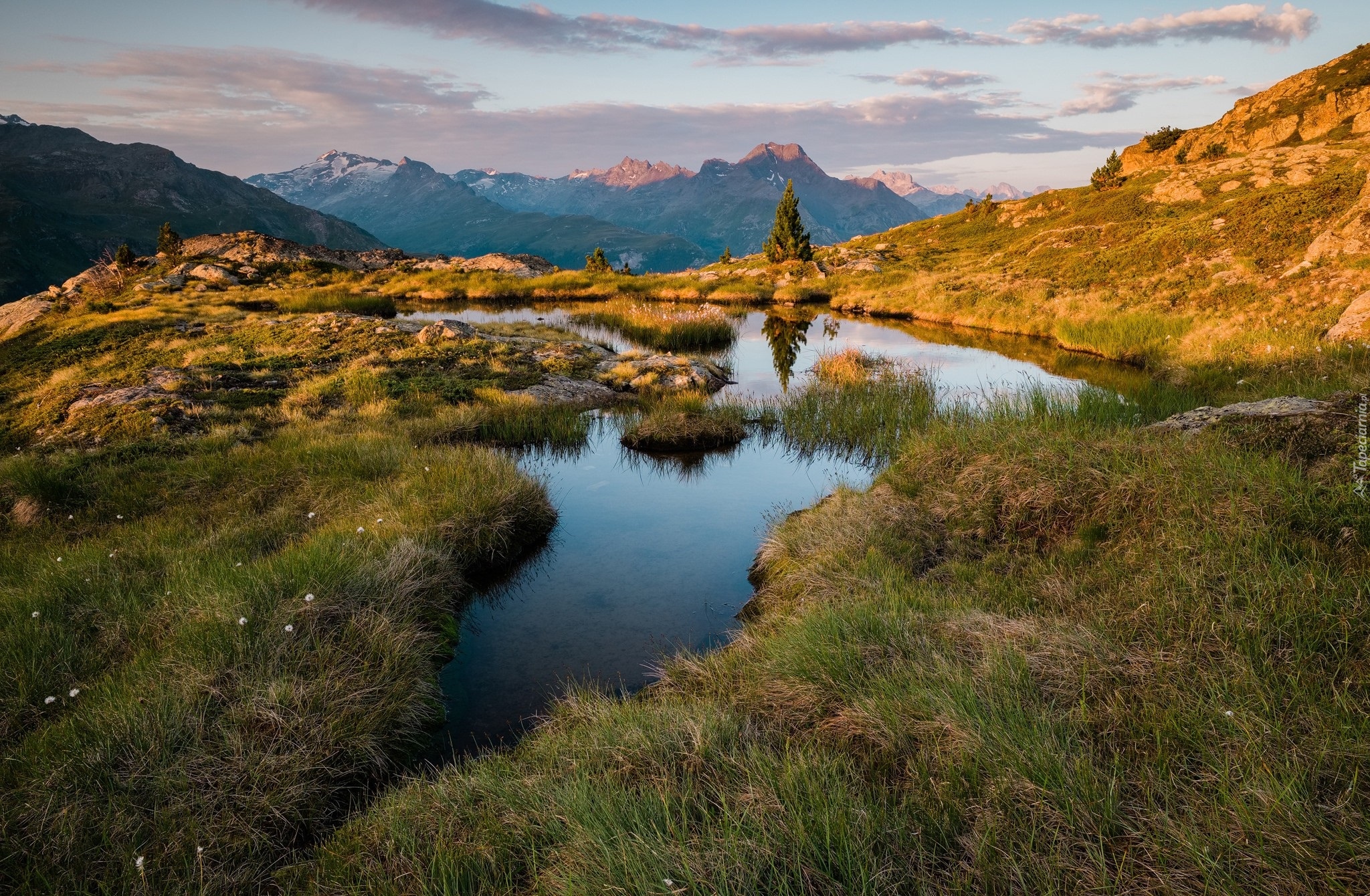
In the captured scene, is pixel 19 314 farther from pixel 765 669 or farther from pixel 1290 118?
pixel 1290 118

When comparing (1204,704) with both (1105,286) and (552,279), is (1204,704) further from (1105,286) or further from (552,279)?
(552,279)

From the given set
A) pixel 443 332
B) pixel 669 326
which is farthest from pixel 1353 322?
pixel 443 332

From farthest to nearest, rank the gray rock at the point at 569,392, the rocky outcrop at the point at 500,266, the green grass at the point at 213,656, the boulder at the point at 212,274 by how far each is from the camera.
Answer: the rocky outcrop at the point at 500,266 < the boulder at the point at 212,274 < the gray rock at the point at 569,392 < the green grass at the point at 213,656

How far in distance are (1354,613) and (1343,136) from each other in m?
88.1

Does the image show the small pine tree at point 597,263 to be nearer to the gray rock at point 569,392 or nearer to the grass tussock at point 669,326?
the grass tussock at point 669,326

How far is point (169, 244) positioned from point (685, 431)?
199 feet

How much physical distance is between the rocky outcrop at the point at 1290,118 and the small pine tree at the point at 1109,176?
1.62 m

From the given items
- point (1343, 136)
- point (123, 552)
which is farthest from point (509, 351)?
point (1343, 136)

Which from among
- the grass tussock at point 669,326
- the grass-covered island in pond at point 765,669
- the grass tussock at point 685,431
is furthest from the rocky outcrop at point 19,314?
the grass tussock at point 685,431

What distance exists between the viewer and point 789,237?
69.2m

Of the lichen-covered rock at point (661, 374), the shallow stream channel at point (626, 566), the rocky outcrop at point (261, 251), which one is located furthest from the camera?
the rocky outcrop at point (261, 251)

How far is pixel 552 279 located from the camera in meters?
52.5

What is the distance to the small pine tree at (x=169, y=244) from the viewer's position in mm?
53875

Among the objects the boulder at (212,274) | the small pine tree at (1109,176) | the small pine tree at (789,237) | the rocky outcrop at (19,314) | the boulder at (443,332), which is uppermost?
the small pine tree at (1109,176)
